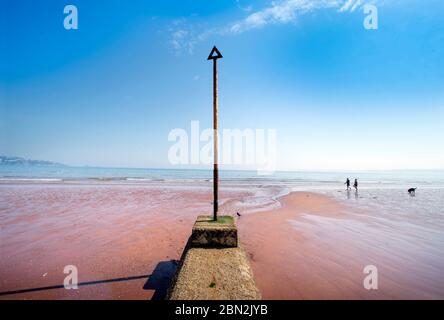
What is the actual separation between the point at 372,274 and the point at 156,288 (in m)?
5.16

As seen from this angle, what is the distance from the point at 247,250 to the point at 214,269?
3531 mm

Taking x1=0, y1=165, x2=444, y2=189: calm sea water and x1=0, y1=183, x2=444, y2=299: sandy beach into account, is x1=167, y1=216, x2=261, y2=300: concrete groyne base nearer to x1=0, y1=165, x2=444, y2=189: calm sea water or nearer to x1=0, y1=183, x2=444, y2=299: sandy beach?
x1=0, y1=183, x2=444, y2=299: sandy beach

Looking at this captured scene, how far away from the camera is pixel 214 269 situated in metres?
3.46

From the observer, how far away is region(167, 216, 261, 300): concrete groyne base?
9.34 feet

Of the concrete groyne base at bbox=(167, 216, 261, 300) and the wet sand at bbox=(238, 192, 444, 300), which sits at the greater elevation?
the concrete groyne base at bbox=(167, 216, 261, 300)

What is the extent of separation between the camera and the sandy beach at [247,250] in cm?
457

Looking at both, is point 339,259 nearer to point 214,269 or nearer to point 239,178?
point 214,269

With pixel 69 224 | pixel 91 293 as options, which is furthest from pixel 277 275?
pixel 69 224

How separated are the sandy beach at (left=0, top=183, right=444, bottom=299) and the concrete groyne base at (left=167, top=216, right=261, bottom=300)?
4.33ft

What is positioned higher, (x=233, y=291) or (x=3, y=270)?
(x=233, y=291)

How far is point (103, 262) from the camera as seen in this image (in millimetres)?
5797

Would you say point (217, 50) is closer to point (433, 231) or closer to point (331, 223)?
point (331, 223)

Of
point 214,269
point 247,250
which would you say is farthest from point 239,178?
point 214,269

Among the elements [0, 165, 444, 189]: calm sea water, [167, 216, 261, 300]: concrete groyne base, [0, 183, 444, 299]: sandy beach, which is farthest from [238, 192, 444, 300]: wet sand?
[0, 165, 444, 189]: calm sea water
